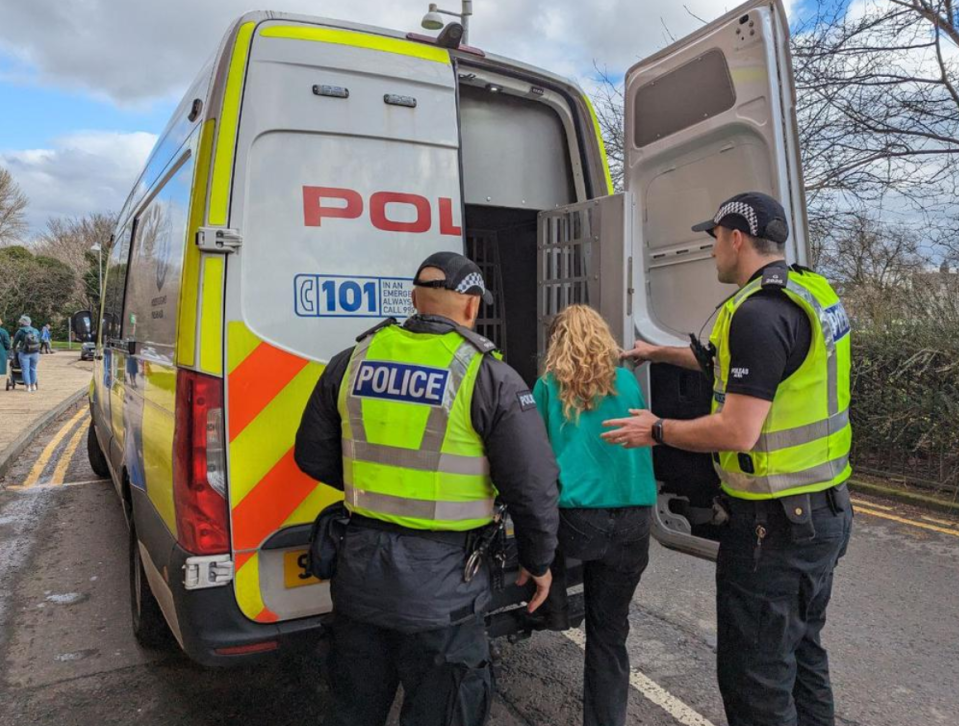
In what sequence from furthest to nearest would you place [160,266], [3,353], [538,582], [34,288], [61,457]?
[34,288] → [3,353] → [61,457] → [160,266] → [538,582]

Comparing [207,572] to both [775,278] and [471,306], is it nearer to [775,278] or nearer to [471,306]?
[471,306]

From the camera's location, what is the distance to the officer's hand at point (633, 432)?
227cm

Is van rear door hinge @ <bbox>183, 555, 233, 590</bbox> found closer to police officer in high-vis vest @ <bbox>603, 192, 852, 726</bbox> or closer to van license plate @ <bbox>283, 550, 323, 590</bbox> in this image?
van license plate @ <bbox>283, 550, 323, 590</bbox>

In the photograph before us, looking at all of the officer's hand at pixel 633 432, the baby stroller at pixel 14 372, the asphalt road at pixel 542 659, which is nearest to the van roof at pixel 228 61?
the officer's hand at pixel 633 432

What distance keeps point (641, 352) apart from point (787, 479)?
2.84 feet

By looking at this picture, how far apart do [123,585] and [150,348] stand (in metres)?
2.25

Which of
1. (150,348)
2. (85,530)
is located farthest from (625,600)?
(85,530)

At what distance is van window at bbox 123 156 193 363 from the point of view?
246cm

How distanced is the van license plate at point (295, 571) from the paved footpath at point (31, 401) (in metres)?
6.87

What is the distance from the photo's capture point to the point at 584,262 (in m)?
3.21

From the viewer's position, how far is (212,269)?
88.0 inches

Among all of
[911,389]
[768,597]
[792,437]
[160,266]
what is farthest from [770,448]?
[911,389]

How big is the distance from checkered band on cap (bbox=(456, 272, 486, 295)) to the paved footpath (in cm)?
761

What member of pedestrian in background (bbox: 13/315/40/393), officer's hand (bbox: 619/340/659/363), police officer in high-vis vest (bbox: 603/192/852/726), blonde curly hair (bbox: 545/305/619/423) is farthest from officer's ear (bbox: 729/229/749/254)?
pedestrian in background (bbox: 13/315/40/393)
